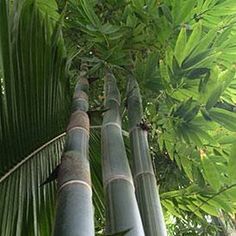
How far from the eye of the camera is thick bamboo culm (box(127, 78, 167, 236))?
814mm

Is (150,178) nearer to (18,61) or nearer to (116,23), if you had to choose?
(18,61)

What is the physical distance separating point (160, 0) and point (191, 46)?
0.26 metres

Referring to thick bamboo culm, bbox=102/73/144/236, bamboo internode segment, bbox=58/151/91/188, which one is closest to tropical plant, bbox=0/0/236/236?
thick bamboo culm, bbox=102/73/144/236

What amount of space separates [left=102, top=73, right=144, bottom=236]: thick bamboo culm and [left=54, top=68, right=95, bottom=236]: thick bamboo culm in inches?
2.2

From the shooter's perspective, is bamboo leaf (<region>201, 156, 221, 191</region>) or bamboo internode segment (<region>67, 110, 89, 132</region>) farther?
bamboo leaf (<region>201, 156, 221, 191</region>)

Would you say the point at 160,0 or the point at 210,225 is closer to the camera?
the point at 160,0

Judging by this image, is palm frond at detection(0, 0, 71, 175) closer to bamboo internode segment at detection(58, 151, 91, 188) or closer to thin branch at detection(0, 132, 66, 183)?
thin branch at detection(0, 132, 66, 183)

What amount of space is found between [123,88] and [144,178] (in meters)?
0.72

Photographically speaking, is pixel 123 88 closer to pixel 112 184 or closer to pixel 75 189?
pixel 112 184

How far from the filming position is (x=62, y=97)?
1.35 m

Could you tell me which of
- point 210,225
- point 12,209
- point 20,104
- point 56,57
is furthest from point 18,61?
point 210,225

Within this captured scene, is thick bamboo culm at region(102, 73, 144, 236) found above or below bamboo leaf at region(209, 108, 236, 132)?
below

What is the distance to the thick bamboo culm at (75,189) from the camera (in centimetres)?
59

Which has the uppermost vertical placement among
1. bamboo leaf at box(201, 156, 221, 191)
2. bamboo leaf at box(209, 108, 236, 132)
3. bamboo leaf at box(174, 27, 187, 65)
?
bamboo leaf at box(174, 27, 187, 65)
